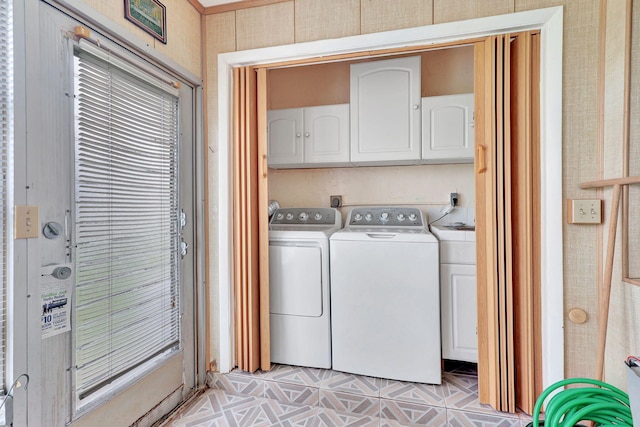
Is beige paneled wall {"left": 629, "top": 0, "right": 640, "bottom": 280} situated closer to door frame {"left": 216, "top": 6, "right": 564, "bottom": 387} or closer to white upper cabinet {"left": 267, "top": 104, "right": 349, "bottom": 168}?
door frame {"left": 216, "top": 6, "right": 564, "bottom": 387}

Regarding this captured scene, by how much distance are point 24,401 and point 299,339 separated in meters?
1.30

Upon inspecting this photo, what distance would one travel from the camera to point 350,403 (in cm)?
169

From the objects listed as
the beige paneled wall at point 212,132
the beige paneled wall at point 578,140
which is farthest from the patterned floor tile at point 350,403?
the beige paneled wall at point 578,140

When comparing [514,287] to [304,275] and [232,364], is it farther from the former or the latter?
[232,364]

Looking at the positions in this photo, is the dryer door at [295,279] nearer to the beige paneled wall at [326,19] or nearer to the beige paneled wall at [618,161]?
the beige paneled wall at [326,19]

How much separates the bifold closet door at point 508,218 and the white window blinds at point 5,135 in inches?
76.6

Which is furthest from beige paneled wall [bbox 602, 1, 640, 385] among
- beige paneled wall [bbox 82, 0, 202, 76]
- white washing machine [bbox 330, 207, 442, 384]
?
beige paneled wall [bbox 82, 0, 202, 76]

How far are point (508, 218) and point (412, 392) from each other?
1.11 metres

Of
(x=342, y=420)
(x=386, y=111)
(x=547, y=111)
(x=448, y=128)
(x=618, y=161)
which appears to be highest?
→ (x=386, y=111)

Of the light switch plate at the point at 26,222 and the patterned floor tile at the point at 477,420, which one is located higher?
the light switch plate at the point at 26,222

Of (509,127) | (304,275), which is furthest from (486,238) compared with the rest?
(304,275)

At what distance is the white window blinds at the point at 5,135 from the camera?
0.97 meters

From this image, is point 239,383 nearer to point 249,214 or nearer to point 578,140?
point 249,214

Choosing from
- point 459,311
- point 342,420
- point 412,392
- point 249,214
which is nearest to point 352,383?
point 342,420
